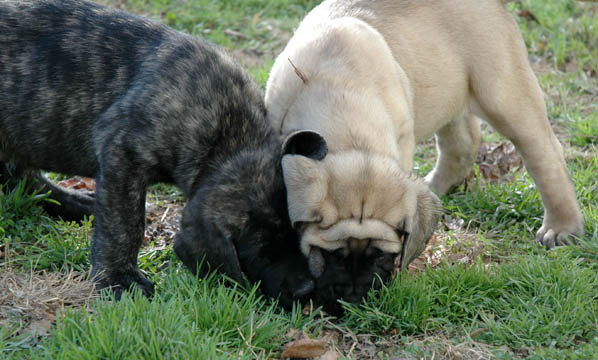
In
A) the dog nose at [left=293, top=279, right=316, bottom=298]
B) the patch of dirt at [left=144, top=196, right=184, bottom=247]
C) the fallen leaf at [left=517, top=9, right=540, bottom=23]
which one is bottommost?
the patch of dirt at [left=144, top=196, right=184, bottom=247]

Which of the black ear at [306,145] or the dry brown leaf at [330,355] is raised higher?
the black ear at [306,145]

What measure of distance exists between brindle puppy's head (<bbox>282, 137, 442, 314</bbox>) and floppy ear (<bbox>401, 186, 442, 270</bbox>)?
0.04 feet

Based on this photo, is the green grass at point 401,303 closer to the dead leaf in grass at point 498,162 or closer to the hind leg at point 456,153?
the hind leg at point 456,153

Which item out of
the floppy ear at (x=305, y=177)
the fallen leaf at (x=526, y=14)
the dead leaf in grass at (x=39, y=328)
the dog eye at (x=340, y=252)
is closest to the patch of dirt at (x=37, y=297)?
the dead leaf in grass at (x=39, y=328)

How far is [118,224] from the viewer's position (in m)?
4.53

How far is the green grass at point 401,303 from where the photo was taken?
384 cm

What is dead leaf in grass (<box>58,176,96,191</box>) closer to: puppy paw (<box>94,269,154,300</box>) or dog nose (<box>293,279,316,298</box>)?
puppy paw (<box>94,269,154,300</box>)

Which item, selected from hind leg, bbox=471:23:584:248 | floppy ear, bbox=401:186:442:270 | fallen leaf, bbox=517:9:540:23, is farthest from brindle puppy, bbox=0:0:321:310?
fallen leaf, bbox=517:9:540:23

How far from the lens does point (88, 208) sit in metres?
5.74

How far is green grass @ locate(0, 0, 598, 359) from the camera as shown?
384 cm

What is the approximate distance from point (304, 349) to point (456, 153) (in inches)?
124

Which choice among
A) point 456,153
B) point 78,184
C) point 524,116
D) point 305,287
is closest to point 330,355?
point 305,287

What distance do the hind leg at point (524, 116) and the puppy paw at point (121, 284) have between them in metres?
3.08

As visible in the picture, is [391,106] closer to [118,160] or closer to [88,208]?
[118,160]
